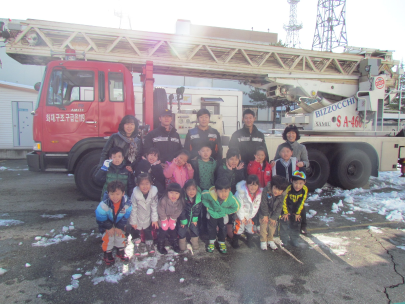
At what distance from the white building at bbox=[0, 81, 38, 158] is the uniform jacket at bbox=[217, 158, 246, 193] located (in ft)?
43.5

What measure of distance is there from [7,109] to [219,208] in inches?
572

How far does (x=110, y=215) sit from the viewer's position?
2.98 m

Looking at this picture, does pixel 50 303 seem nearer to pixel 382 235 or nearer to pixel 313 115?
pixel 382 235

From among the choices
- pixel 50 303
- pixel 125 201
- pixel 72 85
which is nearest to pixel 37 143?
pixel 72 85

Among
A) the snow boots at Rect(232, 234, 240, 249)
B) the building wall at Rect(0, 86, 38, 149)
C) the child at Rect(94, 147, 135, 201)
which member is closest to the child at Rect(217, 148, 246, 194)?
the snow boots at Rect(232, 234, 240, 249)

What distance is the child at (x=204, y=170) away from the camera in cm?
377

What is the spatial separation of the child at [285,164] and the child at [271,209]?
1.91ft

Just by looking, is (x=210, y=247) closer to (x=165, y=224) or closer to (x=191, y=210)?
(x=191, y=210)

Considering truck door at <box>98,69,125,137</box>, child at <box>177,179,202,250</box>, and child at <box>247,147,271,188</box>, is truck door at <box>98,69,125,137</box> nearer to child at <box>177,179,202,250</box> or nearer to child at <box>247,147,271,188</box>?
child at <box>177,179,202,250</box>

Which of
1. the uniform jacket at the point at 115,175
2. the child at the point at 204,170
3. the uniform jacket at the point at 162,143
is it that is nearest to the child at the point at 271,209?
the child at the point at 204,170

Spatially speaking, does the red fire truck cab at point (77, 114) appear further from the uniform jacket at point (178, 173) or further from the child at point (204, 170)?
the child at point (204, 170)

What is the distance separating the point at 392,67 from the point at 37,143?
8256 mm

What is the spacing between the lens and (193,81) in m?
20.1

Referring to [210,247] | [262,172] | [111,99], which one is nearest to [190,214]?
[210,247]
